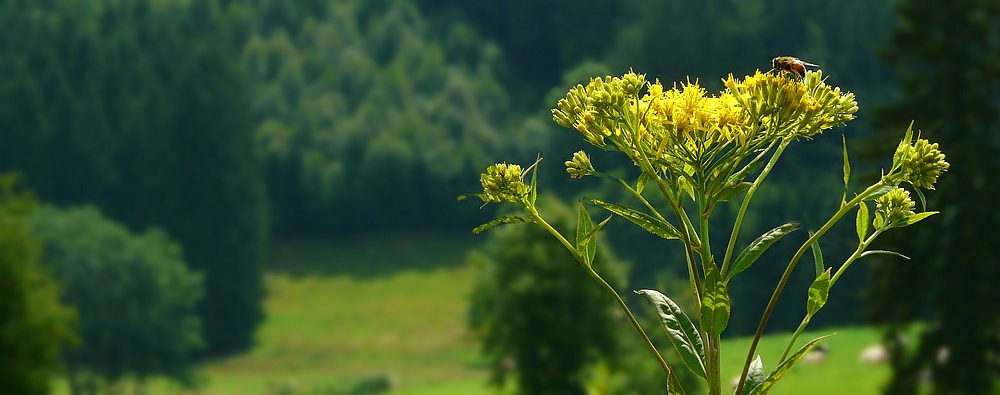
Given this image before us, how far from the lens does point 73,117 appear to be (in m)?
60.6

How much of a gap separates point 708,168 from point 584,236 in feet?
0.98

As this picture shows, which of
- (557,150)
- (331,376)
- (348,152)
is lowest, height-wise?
(557,150)

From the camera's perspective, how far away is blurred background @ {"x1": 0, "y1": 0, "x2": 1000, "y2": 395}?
16.0m

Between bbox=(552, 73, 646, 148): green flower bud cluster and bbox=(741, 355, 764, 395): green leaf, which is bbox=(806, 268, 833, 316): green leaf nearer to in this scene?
bbox=(741, 355, 764, 395): green leaf

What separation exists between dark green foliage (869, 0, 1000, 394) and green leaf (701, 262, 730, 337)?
1221 centimetres

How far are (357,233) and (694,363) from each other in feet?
203

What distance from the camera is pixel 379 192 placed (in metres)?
64.4

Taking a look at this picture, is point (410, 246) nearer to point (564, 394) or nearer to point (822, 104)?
point (564, 394)

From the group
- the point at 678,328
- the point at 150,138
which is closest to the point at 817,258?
the point at 678,328

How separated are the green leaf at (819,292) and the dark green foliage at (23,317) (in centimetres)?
2150

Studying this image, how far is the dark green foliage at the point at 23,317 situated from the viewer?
21.9 metres

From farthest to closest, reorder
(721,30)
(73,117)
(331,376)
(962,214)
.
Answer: (73,117) → (331,376) → (721,30) → (962,214)

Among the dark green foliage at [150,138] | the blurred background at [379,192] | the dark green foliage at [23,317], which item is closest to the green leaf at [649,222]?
the blurred background at [379,192]

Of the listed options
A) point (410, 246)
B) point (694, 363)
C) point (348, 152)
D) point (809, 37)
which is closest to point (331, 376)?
point (410, 246)
